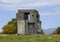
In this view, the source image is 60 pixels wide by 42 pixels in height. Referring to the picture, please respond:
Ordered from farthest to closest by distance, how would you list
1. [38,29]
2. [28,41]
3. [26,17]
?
[26,17], [38,29], [28,41]

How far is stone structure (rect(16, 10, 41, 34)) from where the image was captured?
6099cm

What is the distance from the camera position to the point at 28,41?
17734 mm

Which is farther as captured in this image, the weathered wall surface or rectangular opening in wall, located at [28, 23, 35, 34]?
the weathered wall surface

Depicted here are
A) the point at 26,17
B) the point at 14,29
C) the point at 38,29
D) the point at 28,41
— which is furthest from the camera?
the point at 14,29

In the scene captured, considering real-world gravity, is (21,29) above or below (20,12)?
below

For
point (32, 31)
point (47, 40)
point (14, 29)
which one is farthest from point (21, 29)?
point (47, 40)

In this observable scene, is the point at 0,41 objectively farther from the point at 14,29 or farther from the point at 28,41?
the point at 14,29

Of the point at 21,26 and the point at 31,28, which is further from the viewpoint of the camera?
the point at 21,26

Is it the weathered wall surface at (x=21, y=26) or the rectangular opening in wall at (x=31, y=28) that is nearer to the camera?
the rectangular opening in wall at (x=31, y=28)

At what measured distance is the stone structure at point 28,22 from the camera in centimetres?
6099

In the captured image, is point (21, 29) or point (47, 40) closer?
point (47, 40)

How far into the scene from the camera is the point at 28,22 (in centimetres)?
6259

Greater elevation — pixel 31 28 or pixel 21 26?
pixel 21 26

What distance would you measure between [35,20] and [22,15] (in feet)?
11.7
